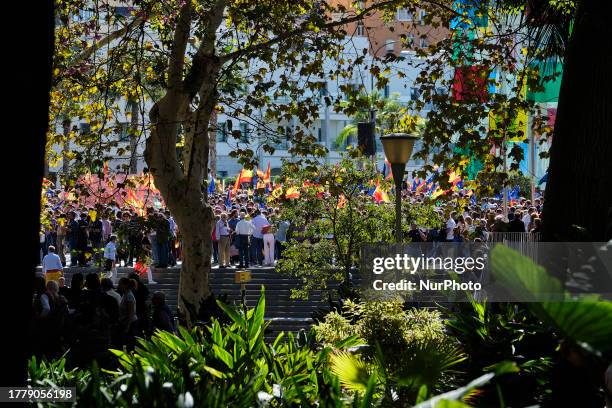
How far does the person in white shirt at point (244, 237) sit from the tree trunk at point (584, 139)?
19316 millimetres

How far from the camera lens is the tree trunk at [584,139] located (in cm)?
776

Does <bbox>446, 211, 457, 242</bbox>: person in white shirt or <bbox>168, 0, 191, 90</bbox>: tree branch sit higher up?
<bbox>168, 0, 191, 90</bbox>: tree branch

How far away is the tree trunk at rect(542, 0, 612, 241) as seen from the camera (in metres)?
7.76

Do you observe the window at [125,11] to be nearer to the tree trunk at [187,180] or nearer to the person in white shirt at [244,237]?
the tree trunk at [187,180]

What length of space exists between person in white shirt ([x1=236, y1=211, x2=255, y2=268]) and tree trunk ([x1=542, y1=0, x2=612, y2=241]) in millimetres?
19316

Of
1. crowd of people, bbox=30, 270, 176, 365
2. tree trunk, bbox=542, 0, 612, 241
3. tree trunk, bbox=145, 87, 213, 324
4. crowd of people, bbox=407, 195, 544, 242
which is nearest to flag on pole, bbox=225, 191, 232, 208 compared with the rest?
crowd of people, bbox=407, 195, 544, 242

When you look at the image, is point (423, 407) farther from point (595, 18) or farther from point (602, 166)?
point (595, 18)

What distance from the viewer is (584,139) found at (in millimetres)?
7883

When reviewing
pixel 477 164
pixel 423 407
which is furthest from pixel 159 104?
pixel 423 407

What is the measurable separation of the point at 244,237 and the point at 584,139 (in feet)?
65.6

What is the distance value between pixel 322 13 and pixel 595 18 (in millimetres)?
6424

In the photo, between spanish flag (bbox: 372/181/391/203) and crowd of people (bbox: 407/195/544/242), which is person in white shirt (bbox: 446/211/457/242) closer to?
crowd of people (bbox: 407/195/544/242)

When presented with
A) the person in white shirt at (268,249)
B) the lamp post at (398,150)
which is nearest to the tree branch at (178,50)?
the lamp post at (398,150)

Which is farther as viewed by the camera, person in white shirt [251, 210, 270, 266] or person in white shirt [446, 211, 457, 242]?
person in white shirt [251, 210, 270, 266]
